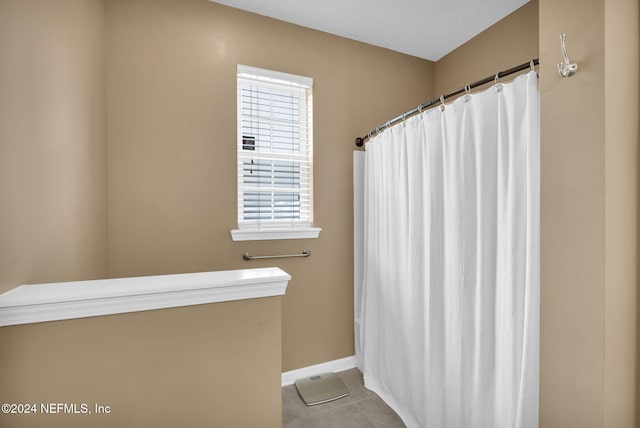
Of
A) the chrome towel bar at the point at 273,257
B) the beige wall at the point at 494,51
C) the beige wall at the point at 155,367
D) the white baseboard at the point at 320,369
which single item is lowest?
the white baseboard at the point at 320,369

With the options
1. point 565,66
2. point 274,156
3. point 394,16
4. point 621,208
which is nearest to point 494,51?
point 394,16

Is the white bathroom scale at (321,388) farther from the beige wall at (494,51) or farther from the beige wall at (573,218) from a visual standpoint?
the beige wall at (494,51)

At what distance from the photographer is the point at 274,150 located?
2.13 m

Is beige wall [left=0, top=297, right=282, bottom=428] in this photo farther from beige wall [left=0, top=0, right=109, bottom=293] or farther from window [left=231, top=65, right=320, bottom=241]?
window [left=231, top=65, right=320, bottom=241]

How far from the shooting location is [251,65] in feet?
6.65

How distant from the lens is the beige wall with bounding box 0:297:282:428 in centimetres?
84

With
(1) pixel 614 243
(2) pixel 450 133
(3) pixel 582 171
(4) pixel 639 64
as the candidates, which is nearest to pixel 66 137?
(2) pixel 450 133

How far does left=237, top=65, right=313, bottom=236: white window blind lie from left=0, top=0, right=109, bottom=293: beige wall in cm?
82

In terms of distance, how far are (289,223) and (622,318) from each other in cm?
176

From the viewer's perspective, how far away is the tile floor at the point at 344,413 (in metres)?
1.73

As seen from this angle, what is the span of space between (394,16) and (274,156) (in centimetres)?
133

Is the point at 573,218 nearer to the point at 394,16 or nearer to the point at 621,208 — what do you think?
the point at 621,208

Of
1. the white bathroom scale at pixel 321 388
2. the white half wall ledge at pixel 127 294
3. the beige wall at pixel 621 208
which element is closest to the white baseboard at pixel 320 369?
the white bathroom scale at pixel 321 388

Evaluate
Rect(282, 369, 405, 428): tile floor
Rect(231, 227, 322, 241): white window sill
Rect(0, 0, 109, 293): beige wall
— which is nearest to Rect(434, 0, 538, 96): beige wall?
Rect(231, 227, 322, 241): white window sill
